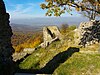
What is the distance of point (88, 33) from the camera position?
3117 cm

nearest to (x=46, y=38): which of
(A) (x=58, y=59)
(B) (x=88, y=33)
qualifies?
(B) (x=88, y=33)

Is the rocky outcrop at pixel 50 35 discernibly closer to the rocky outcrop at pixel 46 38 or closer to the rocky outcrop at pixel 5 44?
the rocky outcrop at pixel 46 38

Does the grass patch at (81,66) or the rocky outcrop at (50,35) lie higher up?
the grass patch at (81,66)

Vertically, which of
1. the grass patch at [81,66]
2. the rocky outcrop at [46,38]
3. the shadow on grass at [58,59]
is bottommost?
the rocky outcrop at [46,38]

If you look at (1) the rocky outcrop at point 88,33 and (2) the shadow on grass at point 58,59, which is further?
(1) the rocky outcrop at point 88,33

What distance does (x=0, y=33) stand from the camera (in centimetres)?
2023

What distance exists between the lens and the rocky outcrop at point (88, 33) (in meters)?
30.0

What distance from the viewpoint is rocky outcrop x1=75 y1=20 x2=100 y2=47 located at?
1181 inches

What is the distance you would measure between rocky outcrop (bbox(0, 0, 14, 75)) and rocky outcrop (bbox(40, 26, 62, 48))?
15.5 metres

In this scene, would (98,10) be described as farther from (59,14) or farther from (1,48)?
(1,48)

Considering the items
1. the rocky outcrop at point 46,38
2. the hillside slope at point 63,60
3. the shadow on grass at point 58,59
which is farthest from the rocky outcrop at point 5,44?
the rocky outcrop at point 46,38

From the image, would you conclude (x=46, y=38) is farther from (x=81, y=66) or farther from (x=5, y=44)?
(x=5, y=44)

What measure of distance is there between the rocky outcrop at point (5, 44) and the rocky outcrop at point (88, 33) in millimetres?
10553

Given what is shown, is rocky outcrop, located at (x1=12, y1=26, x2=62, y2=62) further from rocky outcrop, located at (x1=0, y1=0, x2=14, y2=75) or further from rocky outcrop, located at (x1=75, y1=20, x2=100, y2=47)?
rocky outcrop, located at (x1=0, y1=0, x2=14, y2=75)
